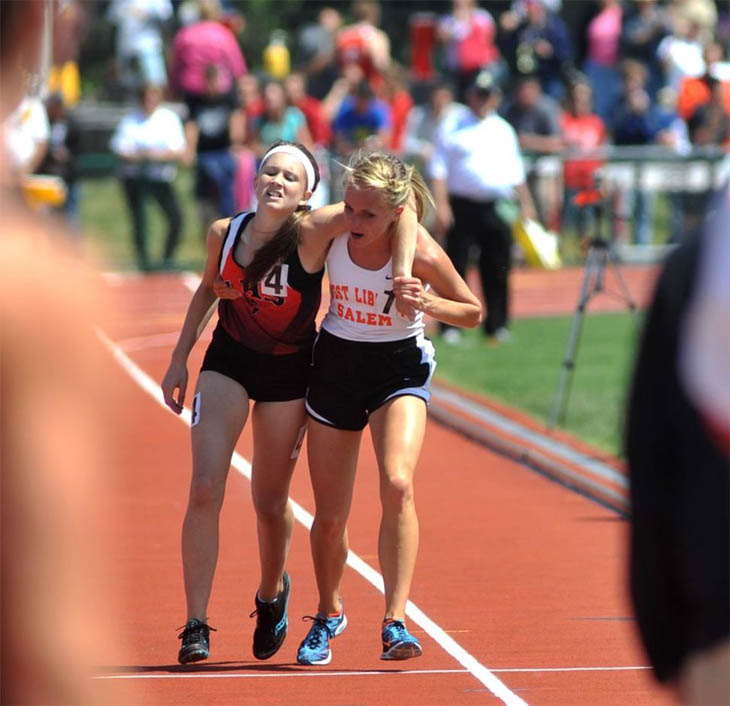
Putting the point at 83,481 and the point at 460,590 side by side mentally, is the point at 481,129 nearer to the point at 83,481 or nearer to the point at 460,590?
the point at 460,590

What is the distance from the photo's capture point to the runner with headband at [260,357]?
6875 millimetres

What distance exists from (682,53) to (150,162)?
26.4 feet

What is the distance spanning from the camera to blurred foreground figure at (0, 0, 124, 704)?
2416mm

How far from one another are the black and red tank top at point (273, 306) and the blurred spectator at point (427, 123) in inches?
529

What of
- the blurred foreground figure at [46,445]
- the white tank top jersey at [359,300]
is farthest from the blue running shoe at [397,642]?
the blurred foreground figure at [46,445]

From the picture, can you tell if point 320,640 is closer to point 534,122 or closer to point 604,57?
point 534,122

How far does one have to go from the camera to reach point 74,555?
2.56m

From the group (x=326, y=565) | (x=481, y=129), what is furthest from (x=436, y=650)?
(x=481, y=129)

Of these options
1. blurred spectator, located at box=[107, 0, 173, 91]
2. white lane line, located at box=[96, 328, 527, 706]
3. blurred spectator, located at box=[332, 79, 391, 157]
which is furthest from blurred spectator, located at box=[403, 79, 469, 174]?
white lane line, located at box=[96, 328, 527, 706]

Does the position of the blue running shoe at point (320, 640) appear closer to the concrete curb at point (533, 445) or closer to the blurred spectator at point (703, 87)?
the concrete curb at point (533, 445)

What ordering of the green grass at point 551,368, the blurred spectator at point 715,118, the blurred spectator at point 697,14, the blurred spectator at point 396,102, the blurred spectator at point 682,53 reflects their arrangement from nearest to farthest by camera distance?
the green grass at point 551,368 < the blurred spectator at point 715,118 < the blurred spectator at point 396,102 < the blurred spectator at point 682,53 < the blurred spectator at point 697,14

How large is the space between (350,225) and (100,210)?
1956 cm

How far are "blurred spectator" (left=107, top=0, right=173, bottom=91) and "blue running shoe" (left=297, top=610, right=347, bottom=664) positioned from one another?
19.1 metres

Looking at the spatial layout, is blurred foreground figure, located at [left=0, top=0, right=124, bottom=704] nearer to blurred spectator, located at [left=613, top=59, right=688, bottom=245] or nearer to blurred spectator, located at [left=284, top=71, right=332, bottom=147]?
blurred spectator, located at [left=284, top=71, right=332, bottom=147]
